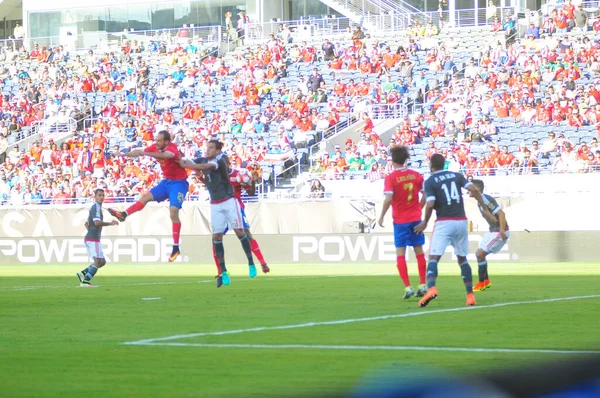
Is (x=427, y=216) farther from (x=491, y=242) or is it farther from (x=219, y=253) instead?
(x=219, y=253)

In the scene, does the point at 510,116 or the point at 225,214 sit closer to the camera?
the point at 225,214

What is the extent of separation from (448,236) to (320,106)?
27.7 m

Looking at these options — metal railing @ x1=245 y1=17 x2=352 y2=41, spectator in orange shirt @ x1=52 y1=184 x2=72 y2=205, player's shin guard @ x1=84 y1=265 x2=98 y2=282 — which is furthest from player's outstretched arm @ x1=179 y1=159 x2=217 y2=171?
metal railing @ x1=245 y1=17 x2=352 y2=41

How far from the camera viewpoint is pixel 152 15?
54.9 meters

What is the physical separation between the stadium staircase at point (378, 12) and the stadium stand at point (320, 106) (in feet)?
6.57

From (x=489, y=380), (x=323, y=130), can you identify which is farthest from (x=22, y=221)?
(x=489, y=380)

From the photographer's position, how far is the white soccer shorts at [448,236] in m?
12.4

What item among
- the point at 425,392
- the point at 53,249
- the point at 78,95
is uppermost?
the point at 78,95

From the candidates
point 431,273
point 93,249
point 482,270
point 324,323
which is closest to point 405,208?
point 431,273

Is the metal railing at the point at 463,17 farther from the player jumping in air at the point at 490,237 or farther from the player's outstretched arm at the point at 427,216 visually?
the player's outstretched arm at the point at 427,216

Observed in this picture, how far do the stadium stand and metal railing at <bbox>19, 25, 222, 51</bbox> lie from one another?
146cm

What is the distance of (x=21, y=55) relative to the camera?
53.9 metres

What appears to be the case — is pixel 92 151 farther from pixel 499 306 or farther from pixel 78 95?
pixel 499 306

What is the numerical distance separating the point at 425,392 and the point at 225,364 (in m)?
5.74
